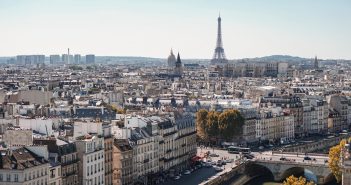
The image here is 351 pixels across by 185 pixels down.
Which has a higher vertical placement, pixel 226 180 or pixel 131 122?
pixel 131 122

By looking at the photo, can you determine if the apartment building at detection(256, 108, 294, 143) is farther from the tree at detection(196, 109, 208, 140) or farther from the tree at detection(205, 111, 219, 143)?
the tree at detection(196, 109, 208, 140)

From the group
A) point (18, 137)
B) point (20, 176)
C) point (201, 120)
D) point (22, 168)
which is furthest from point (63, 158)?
point (201, 120)

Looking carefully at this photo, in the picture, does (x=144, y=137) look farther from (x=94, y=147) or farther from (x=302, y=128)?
(x=302, y=128)

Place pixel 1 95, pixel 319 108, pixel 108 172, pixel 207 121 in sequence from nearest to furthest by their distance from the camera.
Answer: pixel 108 172 < pixel 207 121 < pixel 1 95 < pixel 319 108

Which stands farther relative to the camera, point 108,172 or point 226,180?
point 226,180

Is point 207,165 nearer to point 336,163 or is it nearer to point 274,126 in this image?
point 336,163

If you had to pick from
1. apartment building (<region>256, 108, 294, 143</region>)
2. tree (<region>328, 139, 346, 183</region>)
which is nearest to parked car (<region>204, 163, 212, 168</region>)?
tree (<region>328, 139, 346, 183</region>)

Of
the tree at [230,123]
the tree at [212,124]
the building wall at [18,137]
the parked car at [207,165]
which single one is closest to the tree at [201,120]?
the tree at [212,124]

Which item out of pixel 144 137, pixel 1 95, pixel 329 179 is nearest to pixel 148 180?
pixel 144 137
